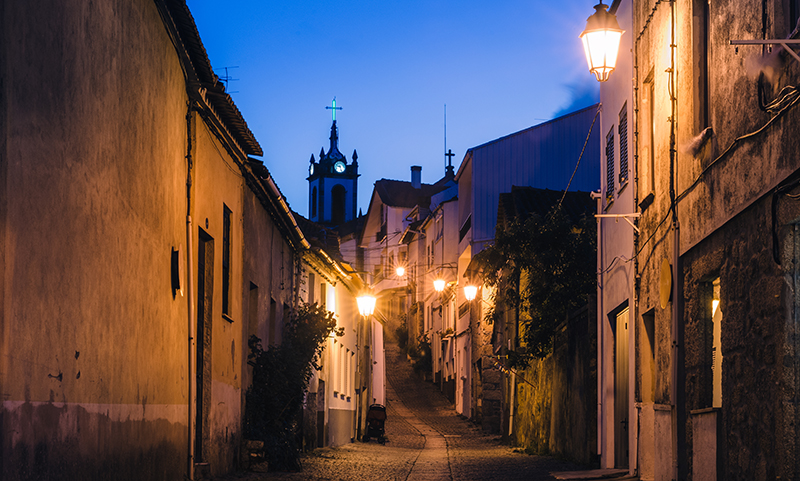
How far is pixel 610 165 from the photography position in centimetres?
1366


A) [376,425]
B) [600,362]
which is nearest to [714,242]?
[600,362]

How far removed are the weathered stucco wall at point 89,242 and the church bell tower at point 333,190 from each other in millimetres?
93026

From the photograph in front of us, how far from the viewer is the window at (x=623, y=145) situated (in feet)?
39.7

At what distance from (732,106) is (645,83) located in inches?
155

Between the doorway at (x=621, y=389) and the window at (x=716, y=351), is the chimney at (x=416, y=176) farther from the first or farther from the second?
the window at (x=716, y=351)

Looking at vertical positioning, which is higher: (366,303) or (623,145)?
(623,145)

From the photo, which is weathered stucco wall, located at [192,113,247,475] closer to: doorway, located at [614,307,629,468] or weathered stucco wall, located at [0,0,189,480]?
weathered stucco wall, located at [0,0,189,480]

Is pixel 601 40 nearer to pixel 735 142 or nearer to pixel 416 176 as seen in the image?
pixel 735 142

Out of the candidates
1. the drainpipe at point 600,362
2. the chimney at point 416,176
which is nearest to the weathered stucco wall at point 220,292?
the drainpipe at point 600,362

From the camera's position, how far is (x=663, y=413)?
899 centimetres

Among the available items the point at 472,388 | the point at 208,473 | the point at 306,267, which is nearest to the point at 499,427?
the point at 472,388

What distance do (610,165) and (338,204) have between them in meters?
90.7

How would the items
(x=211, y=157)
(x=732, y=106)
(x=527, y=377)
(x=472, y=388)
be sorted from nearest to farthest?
1. (x=732, y=106)
2. (x=211, y=157)
3. (x=527, y=377)
4. (x=472, y=388)

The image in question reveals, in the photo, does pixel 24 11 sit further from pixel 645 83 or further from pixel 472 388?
pixel 472 388
